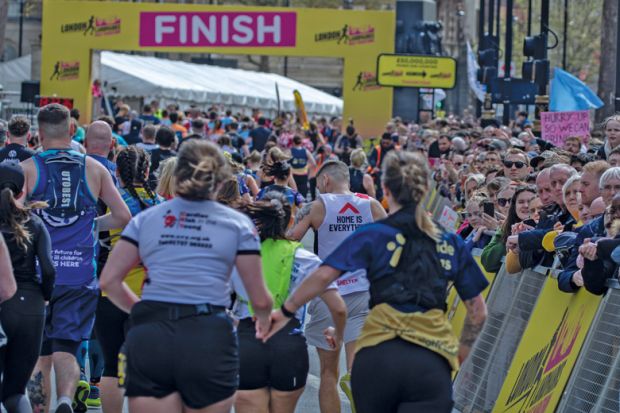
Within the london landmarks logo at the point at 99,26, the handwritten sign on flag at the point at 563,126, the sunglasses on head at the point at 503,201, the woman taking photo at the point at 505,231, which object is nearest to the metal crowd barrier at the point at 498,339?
the woman taking photo at the point at 505,231

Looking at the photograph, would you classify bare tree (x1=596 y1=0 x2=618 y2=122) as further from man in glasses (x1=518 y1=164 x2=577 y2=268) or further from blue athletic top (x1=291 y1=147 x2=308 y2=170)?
man in glasses (x1=518 y1=164 x2=577 y2=268)

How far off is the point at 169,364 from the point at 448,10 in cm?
6783

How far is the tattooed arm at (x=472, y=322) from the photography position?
614 cm

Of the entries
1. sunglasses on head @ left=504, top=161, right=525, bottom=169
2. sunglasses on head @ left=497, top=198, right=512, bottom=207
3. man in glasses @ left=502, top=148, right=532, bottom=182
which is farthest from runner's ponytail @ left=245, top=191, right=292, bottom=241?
sunglasses on head @ left=504, top=161, right=525, bottom=169

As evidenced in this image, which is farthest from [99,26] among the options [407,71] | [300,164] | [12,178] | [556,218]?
[12,178]

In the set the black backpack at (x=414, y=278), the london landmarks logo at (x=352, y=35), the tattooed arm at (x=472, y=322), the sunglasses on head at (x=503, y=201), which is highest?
the london landmarks logo at (x=352, y=35)

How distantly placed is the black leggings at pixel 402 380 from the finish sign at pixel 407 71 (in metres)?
27.9

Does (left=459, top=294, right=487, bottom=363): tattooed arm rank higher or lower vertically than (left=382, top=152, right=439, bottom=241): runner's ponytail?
lower

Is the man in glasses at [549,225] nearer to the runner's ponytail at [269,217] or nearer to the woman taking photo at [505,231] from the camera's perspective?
the woman taking photo at [505,231]

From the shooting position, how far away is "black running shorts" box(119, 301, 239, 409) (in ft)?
18.8

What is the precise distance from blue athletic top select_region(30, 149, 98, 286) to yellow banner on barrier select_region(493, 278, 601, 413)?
2.67 m

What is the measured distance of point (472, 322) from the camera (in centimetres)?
617

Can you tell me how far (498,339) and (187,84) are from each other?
36.6m

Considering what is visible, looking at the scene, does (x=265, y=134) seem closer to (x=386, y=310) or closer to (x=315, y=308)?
(x=315, y=308)
